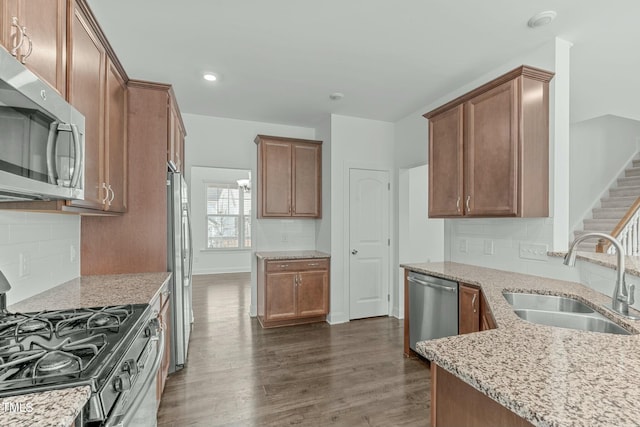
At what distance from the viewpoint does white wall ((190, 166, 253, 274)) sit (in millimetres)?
7730

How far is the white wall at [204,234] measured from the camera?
25.4ft

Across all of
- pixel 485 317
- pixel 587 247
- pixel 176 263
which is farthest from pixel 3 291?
pixel 587 247

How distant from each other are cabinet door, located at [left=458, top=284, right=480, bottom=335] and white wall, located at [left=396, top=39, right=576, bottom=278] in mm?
652

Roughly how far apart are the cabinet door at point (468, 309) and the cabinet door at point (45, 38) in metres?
2.69

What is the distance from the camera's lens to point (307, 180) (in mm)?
4453

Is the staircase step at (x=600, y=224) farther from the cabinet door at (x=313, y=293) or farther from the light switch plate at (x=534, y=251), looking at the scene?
the cabinet door at (x=313, y=293)

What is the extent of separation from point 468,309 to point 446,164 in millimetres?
1307

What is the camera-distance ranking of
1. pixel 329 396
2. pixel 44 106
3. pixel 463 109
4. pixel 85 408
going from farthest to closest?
pixel 463 109 < pixel 329 396 < pixel 44 106 < pixel 85 408

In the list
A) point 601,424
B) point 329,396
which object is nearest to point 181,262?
point 329,396

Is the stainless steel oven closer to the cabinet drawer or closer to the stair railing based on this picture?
the cabinet drawer

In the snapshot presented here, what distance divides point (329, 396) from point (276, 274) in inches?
68.8

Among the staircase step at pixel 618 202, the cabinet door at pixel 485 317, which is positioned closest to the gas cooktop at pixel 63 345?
the cabinet door at pixel 485 317

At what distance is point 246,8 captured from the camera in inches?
85.4

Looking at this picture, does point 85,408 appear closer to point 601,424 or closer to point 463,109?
point 601,424
